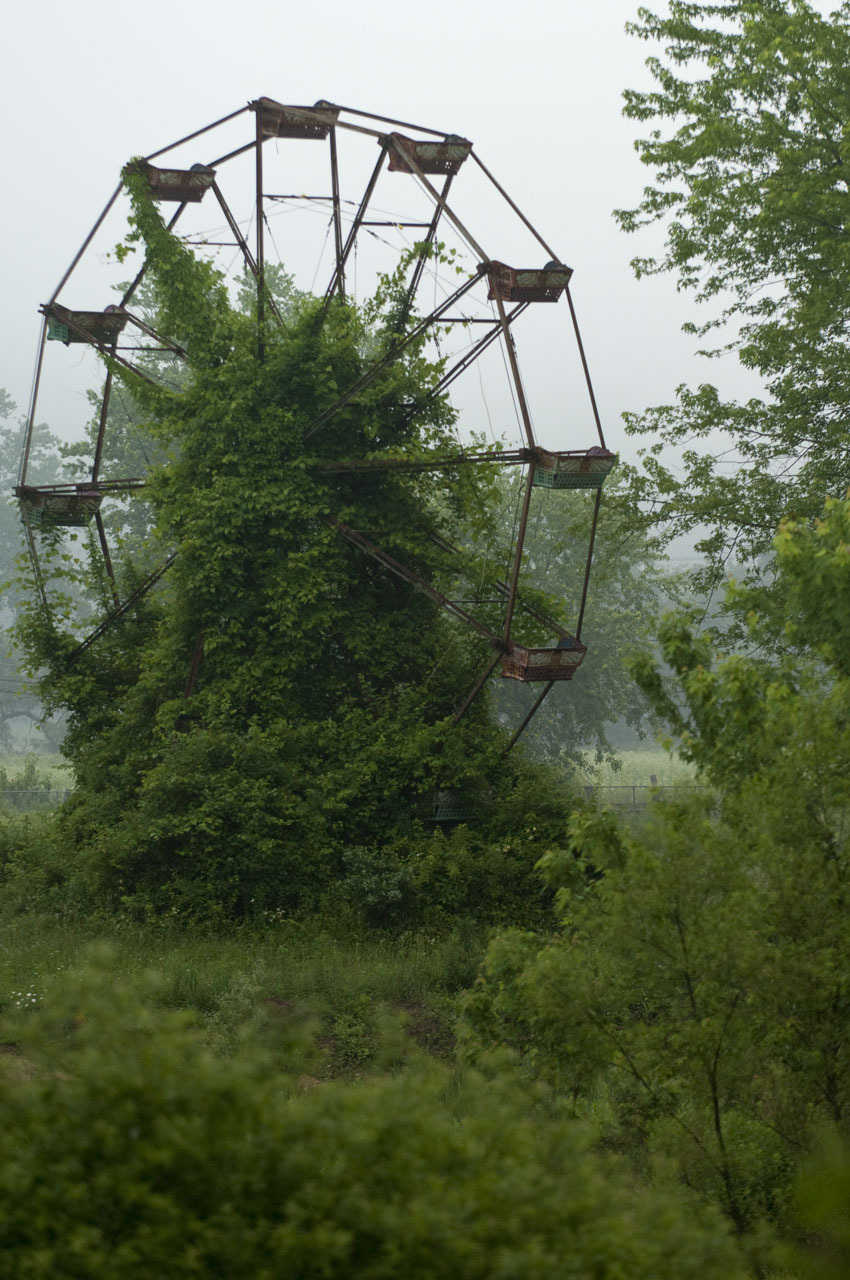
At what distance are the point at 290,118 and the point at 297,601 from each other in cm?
769

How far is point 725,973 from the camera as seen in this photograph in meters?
6.74

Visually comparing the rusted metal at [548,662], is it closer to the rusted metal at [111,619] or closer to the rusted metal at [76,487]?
the rusted metal at [111,619]

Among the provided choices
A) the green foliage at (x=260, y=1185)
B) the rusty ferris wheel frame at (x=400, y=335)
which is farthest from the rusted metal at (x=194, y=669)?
the green foliage at (x=260, y=1185)

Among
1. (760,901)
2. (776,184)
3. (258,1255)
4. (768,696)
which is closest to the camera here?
(258,1255)

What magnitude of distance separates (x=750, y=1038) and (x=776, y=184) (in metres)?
14.6

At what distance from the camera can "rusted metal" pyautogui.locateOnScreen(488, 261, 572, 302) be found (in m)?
17.4

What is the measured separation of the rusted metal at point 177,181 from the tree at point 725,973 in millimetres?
14639

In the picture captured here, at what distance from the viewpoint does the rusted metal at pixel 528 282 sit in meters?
17.4

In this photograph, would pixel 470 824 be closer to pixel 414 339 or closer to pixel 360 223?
pixel 414 339

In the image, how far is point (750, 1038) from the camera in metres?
6.90

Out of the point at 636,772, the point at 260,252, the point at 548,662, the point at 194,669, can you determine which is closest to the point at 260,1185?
the point at 548,662

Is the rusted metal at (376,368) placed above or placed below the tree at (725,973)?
above

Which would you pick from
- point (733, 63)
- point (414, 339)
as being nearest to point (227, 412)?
point (414, 339)

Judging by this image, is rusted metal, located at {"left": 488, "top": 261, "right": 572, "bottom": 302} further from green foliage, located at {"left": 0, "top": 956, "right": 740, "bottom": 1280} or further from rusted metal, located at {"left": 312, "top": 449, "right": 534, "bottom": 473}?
green foliage, located at {"left": 0, "top": 956, "right": 740, "bottom": 1280}
